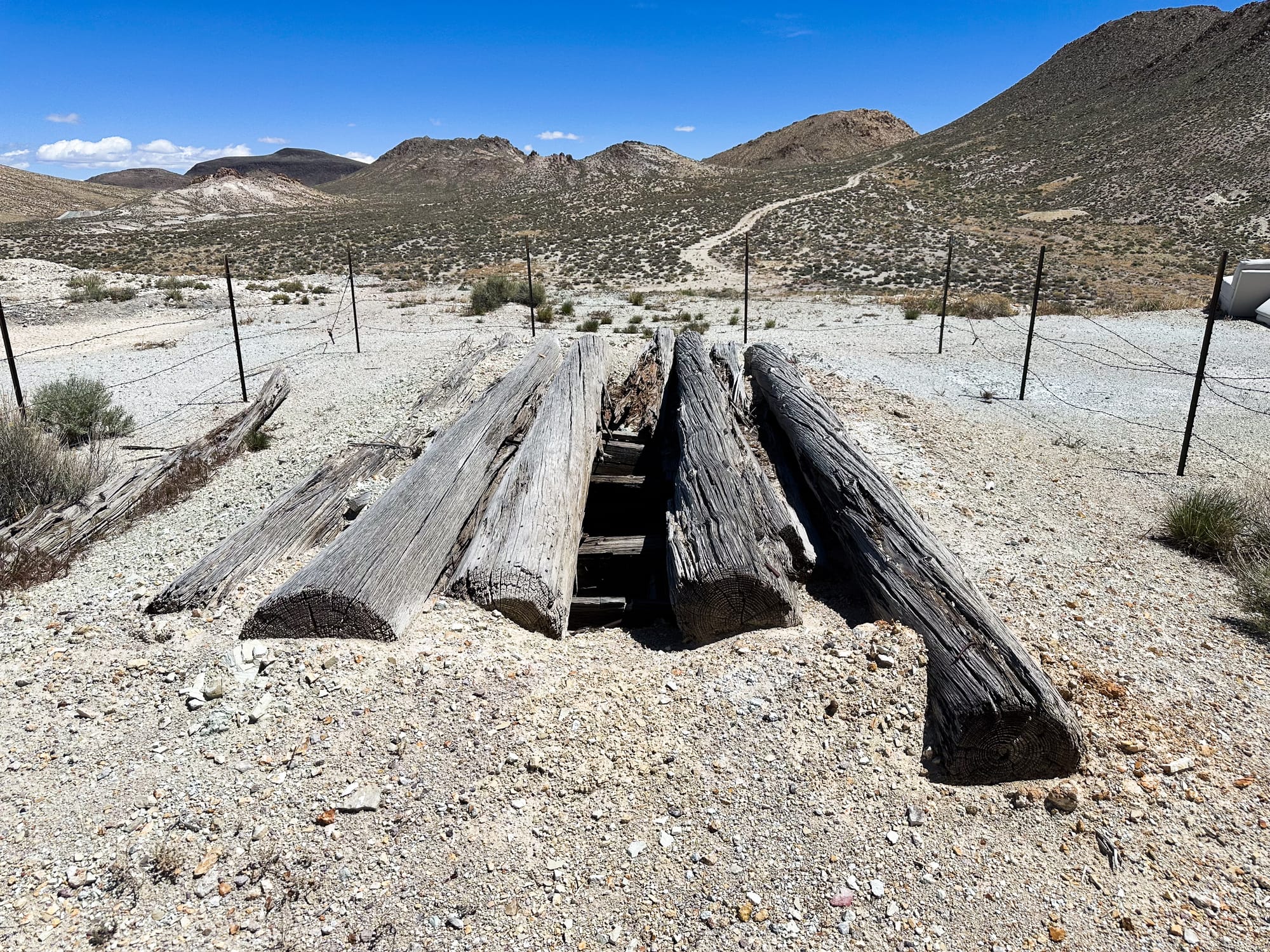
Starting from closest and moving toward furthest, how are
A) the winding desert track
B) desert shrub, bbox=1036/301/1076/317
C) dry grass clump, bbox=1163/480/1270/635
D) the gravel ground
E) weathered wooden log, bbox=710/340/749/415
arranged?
the gravel ground
dry grass clump, bbox=1163/480/1270/635
weathered wooden log, bbox=710/340/749/415
desert shrub, bbox=1036/301/1076/317
the winding desert track

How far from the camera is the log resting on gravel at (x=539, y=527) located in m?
3.82

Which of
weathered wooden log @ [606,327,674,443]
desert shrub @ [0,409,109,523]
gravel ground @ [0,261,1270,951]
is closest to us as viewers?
gravel ground @ [0,261,1270,951]

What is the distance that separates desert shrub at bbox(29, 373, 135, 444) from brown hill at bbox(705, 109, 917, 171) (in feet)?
278

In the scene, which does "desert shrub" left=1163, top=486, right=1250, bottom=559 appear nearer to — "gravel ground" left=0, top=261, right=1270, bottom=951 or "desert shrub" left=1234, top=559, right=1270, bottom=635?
"gravel ground" left=0, top=261, right=1270, bottom=951

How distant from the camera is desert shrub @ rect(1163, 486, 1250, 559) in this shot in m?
5.01

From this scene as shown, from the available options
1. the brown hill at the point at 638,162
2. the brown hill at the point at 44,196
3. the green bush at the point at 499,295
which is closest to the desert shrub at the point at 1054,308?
the green bush at the point at 499,295

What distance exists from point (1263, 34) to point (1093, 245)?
4064 centimetres

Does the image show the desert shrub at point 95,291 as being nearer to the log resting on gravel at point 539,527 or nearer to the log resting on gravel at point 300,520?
the log resting on gravel at point 300,520

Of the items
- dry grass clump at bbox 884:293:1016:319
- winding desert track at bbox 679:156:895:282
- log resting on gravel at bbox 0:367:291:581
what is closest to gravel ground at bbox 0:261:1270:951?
log resting on gravel at bbox 0:367:291:581

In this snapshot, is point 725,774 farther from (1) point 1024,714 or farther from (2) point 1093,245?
(2) point 1093,245

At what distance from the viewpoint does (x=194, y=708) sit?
3.21 m

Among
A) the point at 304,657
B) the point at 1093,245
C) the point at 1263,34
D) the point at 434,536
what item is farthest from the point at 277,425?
the point at 1263,34

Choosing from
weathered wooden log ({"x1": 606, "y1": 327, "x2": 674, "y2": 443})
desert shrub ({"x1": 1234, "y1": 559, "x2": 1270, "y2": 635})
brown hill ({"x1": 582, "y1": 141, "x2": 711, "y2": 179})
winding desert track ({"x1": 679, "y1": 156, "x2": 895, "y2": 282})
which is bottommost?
Answer: desert shrub ({"x1": 1234, "y1": 559, "x2": 1270, "y2": 635})

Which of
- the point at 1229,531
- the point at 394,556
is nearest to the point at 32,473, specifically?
the point at 394,556
